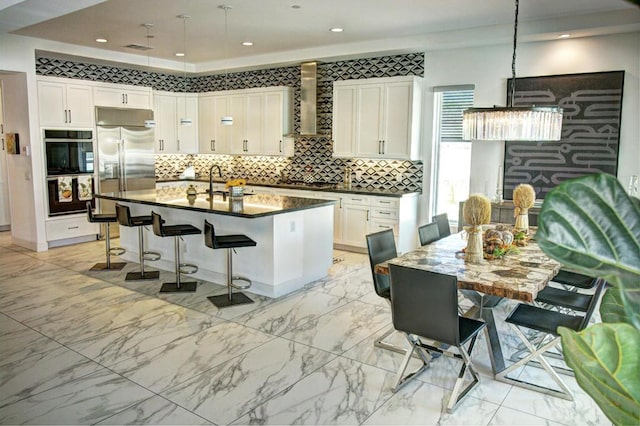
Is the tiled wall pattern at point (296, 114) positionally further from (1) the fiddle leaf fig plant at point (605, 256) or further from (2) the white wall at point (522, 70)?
(1) the fiddle leaf fig plant at point (605, 256)

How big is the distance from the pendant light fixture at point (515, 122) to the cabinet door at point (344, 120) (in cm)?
366

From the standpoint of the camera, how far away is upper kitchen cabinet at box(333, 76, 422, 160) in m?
6.84

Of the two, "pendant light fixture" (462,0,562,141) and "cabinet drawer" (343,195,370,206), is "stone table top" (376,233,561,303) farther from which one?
"cabinet drawer" (343,195,370,206)

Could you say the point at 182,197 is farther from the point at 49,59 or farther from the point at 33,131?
the point at 49,59

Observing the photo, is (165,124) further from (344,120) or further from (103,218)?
(344,120)

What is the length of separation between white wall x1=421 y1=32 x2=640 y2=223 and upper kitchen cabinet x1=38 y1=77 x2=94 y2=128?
5.19 metres

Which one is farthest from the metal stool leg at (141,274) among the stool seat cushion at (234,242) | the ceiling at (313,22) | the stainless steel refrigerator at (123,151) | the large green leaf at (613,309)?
the large green leaf at (613,309)

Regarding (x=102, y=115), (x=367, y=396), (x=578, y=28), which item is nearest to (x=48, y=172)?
(x=102, y=115)

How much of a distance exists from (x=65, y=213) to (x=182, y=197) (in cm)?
264

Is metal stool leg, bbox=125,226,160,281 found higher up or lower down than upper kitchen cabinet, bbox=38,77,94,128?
lower down

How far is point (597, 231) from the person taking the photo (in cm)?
56

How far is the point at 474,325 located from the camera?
10.3 ft

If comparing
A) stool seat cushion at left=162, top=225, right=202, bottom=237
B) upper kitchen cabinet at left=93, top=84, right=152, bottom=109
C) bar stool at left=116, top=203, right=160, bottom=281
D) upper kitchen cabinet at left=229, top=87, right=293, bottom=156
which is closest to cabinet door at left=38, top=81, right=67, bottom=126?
upper kitchen cabinet at left=93, top=84, right=152, bottom=109

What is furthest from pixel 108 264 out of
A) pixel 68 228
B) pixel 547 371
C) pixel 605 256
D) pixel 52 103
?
pixel 605 256
